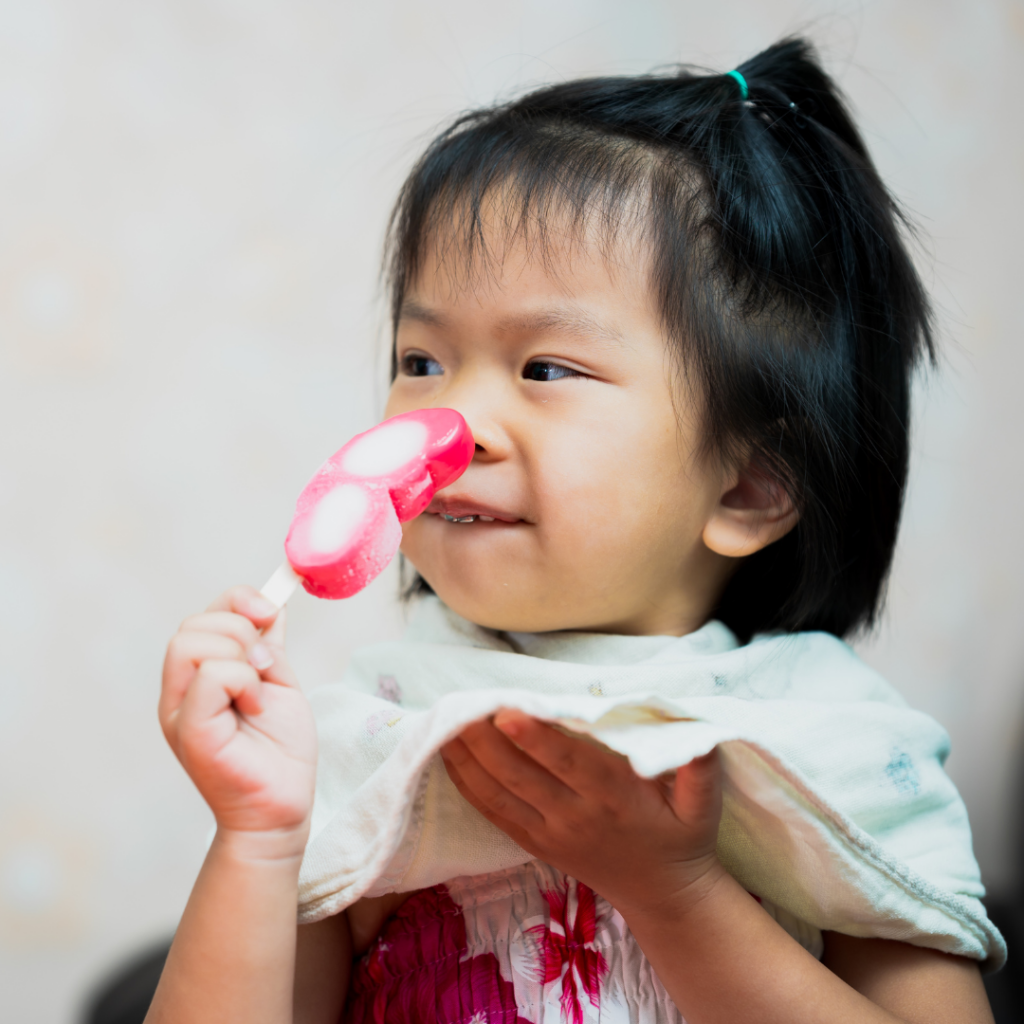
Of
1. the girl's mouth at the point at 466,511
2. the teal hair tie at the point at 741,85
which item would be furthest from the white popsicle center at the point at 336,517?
the teal hair tie at the point at 741,85

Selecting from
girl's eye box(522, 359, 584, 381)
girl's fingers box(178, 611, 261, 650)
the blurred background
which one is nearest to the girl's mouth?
girl's eye box(522, 359, 584, 381)

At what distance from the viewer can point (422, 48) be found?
1660mm

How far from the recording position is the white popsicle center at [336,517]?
701mm

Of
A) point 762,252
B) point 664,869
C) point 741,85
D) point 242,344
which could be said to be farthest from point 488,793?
point 242,344

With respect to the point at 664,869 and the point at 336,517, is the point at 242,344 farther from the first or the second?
the point at 664,869

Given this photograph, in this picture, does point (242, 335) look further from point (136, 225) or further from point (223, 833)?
point (223, 833)

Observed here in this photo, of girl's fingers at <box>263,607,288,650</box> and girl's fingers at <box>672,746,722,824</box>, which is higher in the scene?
girl's fingers at <box>263,607,288,650</box>

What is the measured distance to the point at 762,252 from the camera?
2.97ft

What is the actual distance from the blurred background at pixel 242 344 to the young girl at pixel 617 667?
27.7 inches

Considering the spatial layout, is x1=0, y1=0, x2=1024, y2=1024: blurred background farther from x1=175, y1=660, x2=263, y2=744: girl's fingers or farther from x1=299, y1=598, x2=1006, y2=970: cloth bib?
x1=175, y1=660, x2=263, y2=744: girl's fingers

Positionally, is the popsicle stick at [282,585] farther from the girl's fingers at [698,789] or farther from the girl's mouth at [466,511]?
the girl's fingers at [698,789]

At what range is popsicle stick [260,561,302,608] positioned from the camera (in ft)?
2.28

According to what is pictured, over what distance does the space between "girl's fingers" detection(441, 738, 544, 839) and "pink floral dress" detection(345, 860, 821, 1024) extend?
0.10 metres

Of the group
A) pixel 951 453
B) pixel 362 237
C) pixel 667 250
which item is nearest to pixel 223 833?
pixel 667 250
